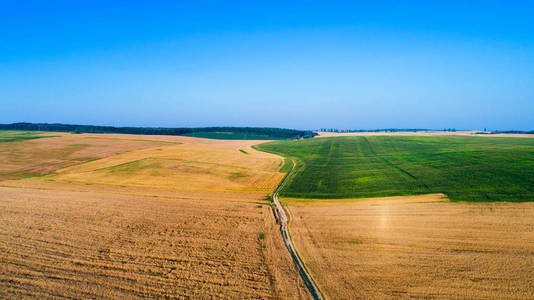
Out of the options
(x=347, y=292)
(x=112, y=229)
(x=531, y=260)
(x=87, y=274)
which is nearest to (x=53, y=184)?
(x=112, y=229)

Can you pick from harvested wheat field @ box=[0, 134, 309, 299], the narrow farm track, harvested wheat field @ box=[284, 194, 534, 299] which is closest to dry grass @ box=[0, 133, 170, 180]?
harvested wheat field @ box=[0, 134, 309, 299]

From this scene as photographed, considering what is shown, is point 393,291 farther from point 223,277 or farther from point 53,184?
point 53,184

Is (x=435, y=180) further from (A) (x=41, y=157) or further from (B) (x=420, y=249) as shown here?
(A) (x=41, y=157)

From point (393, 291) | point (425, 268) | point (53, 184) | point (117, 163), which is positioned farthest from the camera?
point (117, 163)

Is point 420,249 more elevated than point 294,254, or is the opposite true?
point 420,249

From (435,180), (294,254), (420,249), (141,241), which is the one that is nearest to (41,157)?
(141,241)

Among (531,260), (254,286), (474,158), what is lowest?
(254,286)
